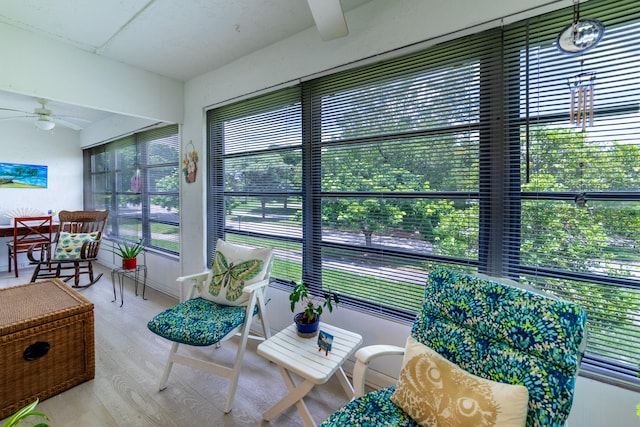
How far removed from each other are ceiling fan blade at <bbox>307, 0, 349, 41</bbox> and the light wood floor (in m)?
2.35

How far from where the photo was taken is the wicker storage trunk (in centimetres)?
164

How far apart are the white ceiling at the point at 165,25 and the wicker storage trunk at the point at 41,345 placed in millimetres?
2029

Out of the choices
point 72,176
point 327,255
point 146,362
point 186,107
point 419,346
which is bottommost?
point 146,362

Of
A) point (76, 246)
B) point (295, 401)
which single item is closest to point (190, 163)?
point (76, 246)

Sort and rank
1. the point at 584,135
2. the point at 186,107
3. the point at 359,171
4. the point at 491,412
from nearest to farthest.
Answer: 1. the point at 491,412
2. the point at 584,135
3. the point at 359,171
4. the point at 186,107

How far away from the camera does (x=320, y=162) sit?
86.7 inches

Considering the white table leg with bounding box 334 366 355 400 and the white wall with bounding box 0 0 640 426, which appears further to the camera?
the white table leg with bounding box 334 366 355 400

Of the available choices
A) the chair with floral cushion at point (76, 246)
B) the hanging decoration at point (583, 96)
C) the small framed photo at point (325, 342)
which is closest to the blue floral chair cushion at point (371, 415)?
the small framed photo at point (325, 342)

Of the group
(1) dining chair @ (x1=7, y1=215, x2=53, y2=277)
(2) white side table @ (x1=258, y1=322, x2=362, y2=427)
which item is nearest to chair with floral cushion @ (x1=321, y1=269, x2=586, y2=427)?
(2) white side table @ (x1=258, y1=322, x2=362, y2=427)

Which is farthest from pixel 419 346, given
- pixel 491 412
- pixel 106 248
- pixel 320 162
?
pixel 106 248

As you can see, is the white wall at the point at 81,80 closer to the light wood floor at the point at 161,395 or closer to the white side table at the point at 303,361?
the light wood floor at the point at 161,395

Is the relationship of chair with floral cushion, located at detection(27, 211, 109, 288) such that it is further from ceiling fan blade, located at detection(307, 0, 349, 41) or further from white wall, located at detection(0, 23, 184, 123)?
ceiling fan blade, located at detection(307, 0, 349, 41)

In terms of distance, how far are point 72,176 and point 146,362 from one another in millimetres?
4956

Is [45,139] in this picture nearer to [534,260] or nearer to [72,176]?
[72,176]
